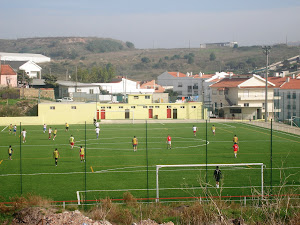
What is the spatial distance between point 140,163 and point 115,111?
31.0 meters

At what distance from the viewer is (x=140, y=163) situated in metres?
29.6

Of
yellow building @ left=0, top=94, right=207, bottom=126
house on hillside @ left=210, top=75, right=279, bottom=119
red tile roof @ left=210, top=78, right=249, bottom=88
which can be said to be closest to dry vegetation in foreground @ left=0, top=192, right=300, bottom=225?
yellow building @ left=0, top=94, right=207, bottom=126

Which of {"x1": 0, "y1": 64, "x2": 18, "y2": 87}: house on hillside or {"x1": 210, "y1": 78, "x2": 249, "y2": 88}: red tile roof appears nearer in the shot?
{"x1": 210, "y1": 78, "x2": 249, "y2": 88}: red tile roof

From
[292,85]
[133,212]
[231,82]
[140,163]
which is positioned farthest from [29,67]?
[133,212]

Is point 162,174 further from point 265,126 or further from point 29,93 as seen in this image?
point 29,93

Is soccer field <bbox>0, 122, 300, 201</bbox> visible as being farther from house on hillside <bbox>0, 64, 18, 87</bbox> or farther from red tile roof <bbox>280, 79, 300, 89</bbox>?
house on hillside <bbox>0, 64, 18, 87</bbox>

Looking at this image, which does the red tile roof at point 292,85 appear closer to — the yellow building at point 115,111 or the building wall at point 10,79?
the yellow building at point 115,111

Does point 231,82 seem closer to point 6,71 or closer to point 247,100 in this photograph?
point 247,100

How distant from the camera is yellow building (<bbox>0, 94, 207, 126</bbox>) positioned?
56.0 meters

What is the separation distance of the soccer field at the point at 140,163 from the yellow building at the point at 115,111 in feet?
23.2

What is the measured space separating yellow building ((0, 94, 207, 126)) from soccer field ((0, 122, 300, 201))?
23.2ft

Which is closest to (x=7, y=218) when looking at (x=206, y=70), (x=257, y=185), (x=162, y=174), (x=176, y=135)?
(x=162, y=174)

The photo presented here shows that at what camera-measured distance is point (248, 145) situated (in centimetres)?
3750

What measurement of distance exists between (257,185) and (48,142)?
2209 cm
